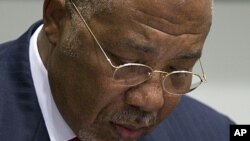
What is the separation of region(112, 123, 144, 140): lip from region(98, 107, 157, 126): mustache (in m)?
0.02

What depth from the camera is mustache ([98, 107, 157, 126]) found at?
0.95 meters

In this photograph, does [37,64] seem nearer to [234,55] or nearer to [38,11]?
[38,11]

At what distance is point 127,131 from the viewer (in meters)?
0.99

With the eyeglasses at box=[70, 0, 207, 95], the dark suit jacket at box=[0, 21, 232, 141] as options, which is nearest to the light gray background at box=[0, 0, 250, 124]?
the dark suit jacket at box=[0, 21, 232, 141]

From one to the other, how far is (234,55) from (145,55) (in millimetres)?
809

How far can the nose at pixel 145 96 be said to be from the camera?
932 millimetres

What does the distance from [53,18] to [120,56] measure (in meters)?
0.15

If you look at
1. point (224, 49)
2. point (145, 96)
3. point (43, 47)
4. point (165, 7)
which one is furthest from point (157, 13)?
point (224, 49)

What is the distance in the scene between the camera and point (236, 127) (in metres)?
1.17

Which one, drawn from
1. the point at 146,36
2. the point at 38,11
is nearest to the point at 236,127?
the point at 146,36

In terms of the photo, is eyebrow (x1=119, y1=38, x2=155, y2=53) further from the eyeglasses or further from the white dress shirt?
the white dress shirt

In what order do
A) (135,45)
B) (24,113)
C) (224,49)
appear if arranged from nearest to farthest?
1. (135,45)
2. (24,113)
3. (224,49)

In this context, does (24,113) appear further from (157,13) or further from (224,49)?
(224,49)

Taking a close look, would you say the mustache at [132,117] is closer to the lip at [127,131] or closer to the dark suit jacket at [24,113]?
the lip at [127,131]
